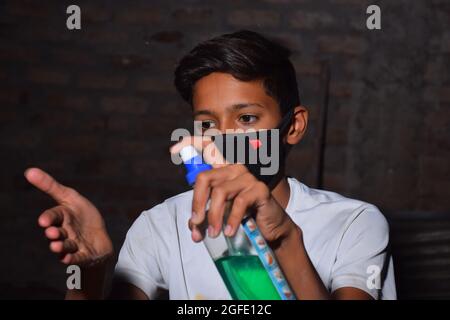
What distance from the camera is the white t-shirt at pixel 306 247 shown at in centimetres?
120

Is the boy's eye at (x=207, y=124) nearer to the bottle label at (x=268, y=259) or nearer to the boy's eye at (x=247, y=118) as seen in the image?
the boy's eye at (x=247, y=118)

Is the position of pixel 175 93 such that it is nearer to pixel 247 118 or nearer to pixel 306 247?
pixel 247 118

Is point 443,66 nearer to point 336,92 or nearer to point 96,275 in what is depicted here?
point 336,92

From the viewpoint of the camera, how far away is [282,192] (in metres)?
1.37

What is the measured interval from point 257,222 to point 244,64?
0.47m

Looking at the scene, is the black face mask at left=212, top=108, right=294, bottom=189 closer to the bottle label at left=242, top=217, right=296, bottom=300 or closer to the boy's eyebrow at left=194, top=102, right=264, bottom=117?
the boy's eyebrow at left=194, top=102, right=264, bottom=117

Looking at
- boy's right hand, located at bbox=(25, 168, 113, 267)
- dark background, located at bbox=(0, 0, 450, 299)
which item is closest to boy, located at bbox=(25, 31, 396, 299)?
→ boy's right hand, located at bbox=(25, 168, 113, 267)

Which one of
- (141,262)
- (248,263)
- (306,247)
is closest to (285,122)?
(306,247)

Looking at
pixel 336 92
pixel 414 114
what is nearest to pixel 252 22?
pixel 336 92

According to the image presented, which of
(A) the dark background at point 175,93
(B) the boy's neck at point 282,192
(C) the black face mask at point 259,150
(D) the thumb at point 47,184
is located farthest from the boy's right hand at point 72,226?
(A) the dark background at point 175,93

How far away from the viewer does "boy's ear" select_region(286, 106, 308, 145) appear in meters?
1.42

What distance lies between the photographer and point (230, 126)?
1272mm

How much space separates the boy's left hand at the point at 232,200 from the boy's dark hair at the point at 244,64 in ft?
1.29
